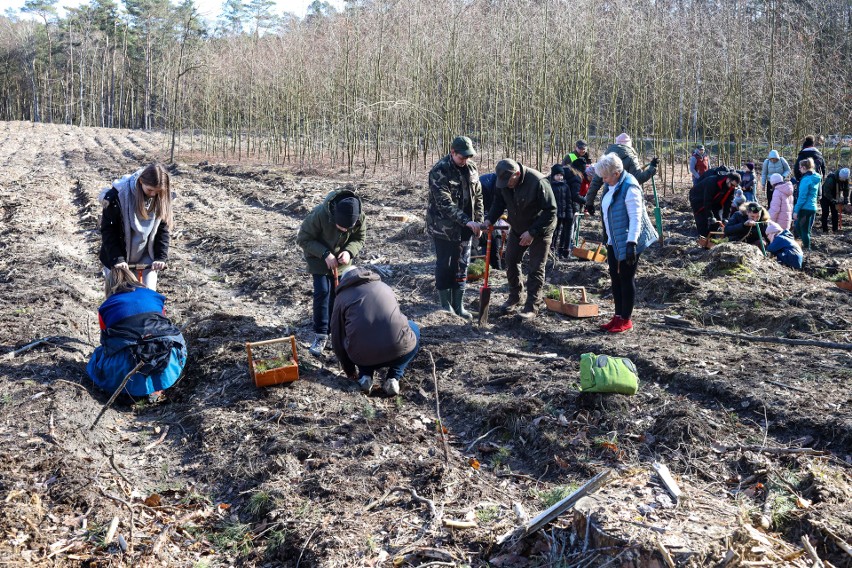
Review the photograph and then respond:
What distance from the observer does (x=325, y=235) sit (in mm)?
6328

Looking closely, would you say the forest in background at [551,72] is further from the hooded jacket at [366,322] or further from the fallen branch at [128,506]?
the fallen branch at [128,506]

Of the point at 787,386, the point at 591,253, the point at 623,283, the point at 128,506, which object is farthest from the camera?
the point at 591,253

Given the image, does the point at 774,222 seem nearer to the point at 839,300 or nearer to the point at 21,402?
the point at 839,300

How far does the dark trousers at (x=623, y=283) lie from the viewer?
275 inches

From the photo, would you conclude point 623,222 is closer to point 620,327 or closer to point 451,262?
point 620,327

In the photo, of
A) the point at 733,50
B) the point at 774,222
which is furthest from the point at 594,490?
the point at 733,50

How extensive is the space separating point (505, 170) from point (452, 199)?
615mm

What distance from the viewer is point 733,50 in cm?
2058

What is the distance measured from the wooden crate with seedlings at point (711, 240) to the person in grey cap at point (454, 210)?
4.83 meters

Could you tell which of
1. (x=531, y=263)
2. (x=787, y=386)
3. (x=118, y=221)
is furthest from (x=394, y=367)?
(x=787, y=386)

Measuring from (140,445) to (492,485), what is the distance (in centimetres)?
244

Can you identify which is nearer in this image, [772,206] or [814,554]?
[814,554]

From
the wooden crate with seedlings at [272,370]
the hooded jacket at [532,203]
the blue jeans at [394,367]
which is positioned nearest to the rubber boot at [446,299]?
the hooded jacket at [532,203]

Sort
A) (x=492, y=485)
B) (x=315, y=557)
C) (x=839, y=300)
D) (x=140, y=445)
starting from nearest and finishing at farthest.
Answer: (x=315, y=557)
(x=492, y=485)
(x=140, y=445)
(x=839, y=300)
